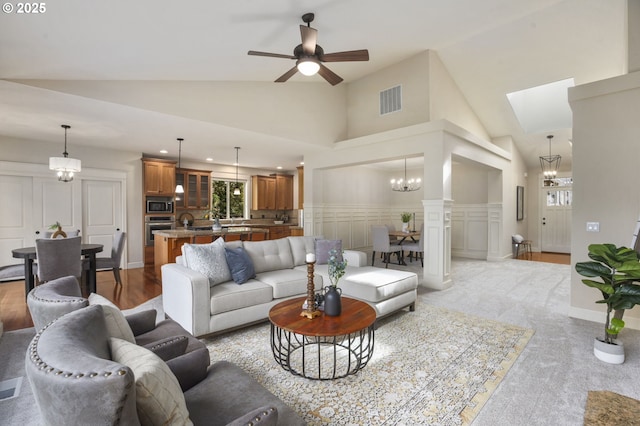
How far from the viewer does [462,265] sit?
6953 millimetres

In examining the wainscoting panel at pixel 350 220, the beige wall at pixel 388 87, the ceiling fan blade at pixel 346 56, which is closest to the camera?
the ceiling fan blade at pixel 346 56

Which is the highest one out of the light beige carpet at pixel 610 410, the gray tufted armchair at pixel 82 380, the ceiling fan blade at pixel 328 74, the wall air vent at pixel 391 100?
the wall air vent at pixel 391 100

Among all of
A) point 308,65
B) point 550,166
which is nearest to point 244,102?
point 308,65

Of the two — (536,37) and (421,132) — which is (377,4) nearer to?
(421,132)

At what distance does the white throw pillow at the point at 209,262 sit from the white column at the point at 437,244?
3271mm

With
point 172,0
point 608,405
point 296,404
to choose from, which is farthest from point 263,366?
point 172,0

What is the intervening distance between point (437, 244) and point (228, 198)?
20.6ft

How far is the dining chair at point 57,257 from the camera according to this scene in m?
3.72

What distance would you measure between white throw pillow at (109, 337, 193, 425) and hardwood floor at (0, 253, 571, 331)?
3627 mm

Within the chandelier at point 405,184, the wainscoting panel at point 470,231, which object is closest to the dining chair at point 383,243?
the chandelier at point 405,184

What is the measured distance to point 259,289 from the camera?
10.7ft

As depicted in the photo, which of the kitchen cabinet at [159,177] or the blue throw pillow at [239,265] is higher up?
the kitchen cabinet at [159,177]

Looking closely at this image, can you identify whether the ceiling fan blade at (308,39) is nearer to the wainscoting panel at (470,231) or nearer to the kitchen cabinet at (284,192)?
the kitchen cabinet at (284,192)

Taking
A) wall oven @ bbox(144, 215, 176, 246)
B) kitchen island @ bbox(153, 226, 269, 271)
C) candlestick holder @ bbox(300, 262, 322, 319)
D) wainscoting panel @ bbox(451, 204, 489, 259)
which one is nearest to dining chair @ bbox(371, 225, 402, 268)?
wainscoting panel @ bbox(451, 204, 489, 259)
